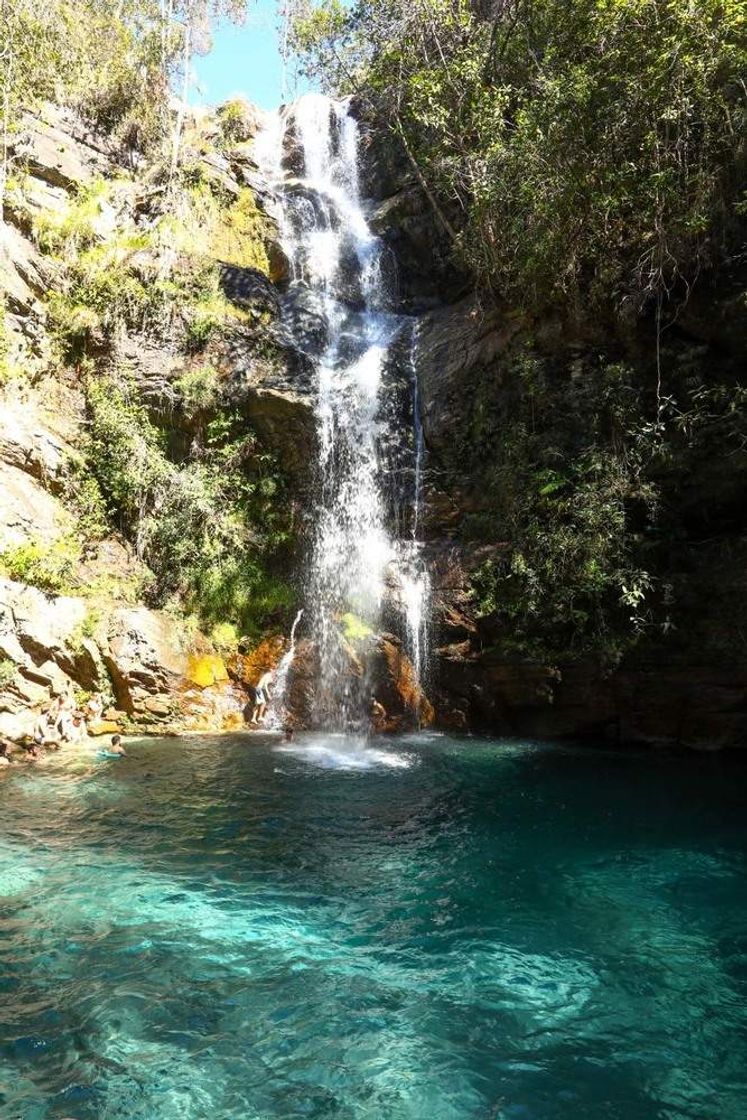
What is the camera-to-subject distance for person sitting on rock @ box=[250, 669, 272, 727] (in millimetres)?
12609

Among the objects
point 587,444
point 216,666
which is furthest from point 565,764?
point 216,666

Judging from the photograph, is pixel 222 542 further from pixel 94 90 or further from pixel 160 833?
pixel 94 90

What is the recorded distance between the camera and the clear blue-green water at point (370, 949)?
3766 millimetres

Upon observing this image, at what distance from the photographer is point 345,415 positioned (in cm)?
1473

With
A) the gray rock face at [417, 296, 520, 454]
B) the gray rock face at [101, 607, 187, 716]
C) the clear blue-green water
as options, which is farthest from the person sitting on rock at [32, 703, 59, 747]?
the gray rock face at [417, 296, 520, 454]

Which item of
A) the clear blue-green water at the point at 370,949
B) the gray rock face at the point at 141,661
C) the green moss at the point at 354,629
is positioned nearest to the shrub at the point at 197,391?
the gray rock face at the point at 141,661

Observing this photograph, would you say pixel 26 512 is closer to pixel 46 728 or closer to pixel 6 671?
pixel 6 671

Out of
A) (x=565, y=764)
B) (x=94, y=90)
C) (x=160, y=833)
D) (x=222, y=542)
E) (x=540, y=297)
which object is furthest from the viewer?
(x=94, y=90)

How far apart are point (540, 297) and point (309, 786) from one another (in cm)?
937

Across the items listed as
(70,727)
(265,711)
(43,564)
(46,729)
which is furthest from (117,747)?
(43,564)

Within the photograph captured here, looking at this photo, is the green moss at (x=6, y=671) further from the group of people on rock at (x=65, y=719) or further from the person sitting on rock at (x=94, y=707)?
the person sitting on rock at (x=94, y=707)

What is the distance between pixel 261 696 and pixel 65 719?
132 inches

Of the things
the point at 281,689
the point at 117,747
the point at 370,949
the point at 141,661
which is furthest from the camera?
the point at 281,689

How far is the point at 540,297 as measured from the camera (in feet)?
41.5
